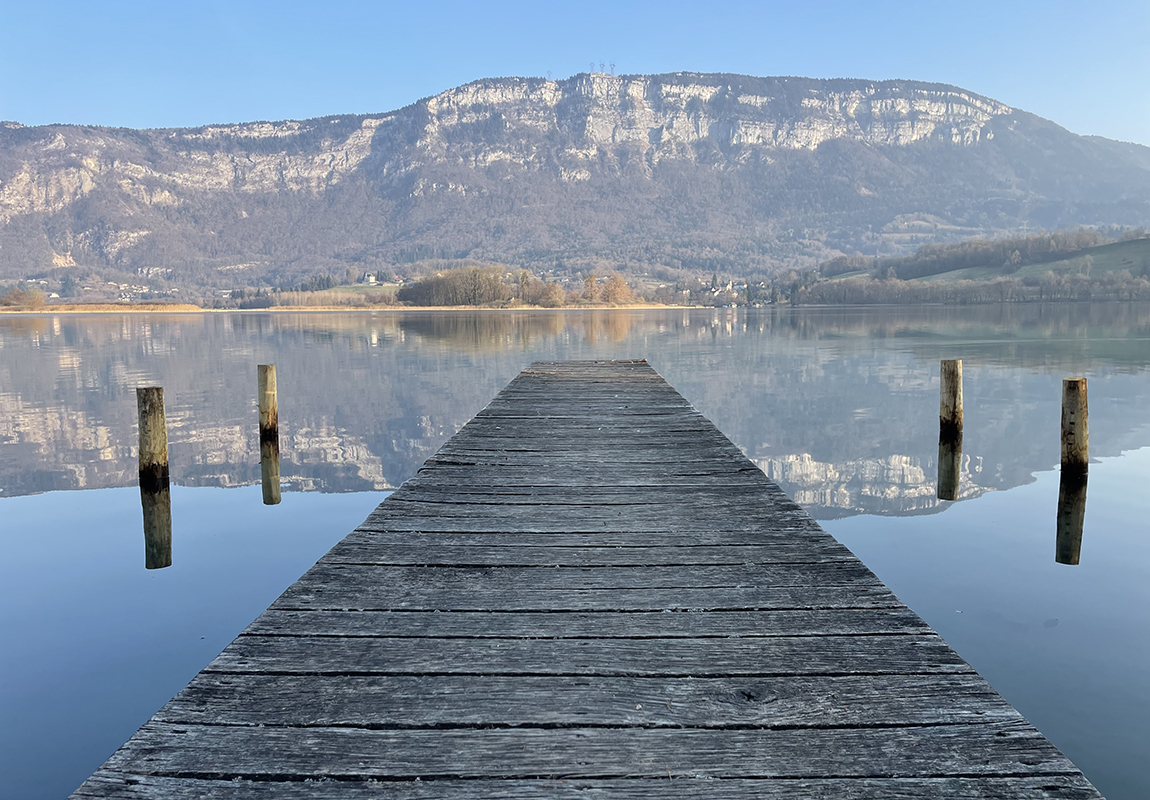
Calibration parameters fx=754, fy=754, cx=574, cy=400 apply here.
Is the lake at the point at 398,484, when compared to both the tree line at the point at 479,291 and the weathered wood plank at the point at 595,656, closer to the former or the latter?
the weathered wood plank at the point at 595,656

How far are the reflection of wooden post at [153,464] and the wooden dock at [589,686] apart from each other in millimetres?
5526

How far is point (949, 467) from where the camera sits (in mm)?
10680

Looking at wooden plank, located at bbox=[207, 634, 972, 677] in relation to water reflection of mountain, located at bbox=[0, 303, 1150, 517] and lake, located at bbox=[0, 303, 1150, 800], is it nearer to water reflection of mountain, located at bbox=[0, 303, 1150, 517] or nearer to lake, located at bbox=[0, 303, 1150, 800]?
lake, located at bbox=[0, 303, 1150, 800]

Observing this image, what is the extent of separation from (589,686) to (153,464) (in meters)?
7.93

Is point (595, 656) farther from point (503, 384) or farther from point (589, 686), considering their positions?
point (503, 384)

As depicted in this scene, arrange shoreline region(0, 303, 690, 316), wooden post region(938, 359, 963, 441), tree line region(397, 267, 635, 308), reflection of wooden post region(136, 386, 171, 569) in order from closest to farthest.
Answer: reflection of wooden post region(136, 386, 171, 569), wooden post region(938, 359, 963, 441), shoreline region(0, 303, 690, 316), tree line region(397, 267, 635, 308)

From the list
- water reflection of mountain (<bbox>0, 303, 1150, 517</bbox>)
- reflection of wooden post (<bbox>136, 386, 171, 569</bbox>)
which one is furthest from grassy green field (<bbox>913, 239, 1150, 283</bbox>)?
reflection of wooden post (<bbox>136, 386, 171, 569</bbox>)

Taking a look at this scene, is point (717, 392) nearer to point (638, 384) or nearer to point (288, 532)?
point (638, 384)

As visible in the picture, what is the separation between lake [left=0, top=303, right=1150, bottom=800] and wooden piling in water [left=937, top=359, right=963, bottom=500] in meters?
0.34

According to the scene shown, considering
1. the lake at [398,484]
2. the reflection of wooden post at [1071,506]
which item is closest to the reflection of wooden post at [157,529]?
the lake at [398,484]

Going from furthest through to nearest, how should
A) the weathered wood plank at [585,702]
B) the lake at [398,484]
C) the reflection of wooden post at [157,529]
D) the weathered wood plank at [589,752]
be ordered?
the reflection of wooden post at [157,529] → the lake at [398,484] → the weathered wood plank at [585,702] → the weathered wood plank at [589,752]

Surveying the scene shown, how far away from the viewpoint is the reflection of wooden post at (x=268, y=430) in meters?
11.3

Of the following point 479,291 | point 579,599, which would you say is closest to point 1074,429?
point 579,599

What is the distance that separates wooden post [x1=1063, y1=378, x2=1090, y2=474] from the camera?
8492mm
